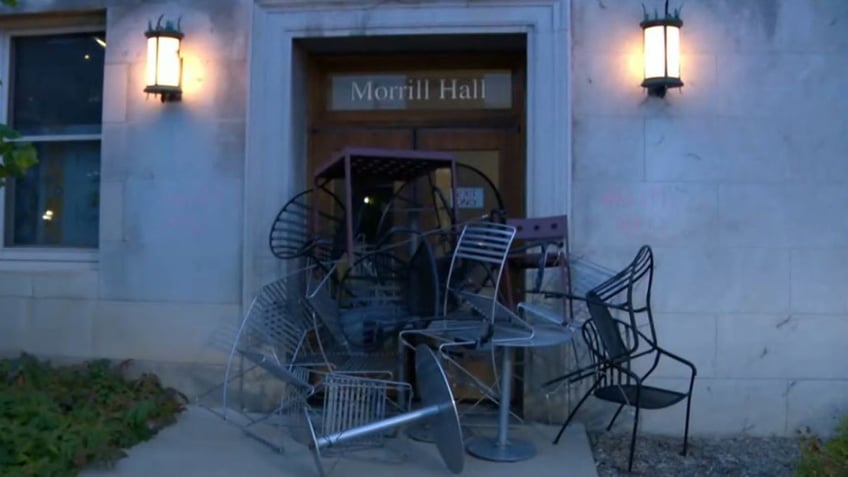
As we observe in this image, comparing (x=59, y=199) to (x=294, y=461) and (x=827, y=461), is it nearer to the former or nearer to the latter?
(x=294, y=461)

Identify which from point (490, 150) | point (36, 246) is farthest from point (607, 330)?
point (36, 246)

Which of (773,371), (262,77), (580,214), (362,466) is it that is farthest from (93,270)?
(773,371)

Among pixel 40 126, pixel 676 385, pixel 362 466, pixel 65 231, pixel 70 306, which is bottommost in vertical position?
pixel 362 466

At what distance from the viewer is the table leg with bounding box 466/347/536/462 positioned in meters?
4.67

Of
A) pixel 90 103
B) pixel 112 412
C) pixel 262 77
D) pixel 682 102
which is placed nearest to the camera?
pixel 112 412

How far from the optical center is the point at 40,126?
660cm

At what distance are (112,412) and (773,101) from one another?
177 inches

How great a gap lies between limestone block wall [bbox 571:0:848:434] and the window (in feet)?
11.8

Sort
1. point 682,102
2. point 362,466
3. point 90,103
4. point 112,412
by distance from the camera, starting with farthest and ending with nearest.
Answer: point 90,103 → point 682,102 → point 112,412 → point 362,466

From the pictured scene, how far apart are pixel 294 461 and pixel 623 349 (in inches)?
75.3

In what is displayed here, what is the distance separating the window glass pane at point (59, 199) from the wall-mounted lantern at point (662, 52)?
400cm

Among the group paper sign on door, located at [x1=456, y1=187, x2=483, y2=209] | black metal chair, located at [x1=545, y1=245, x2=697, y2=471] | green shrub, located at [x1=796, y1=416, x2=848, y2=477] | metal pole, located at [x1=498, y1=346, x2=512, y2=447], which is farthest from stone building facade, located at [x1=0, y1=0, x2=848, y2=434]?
green shrub, located at [x1=796, y1=416, x2=848, y2=477]

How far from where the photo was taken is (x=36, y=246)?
Result: 6535 millimetres

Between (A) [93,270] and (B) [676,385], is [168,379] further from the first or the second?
(B) [676,385]
